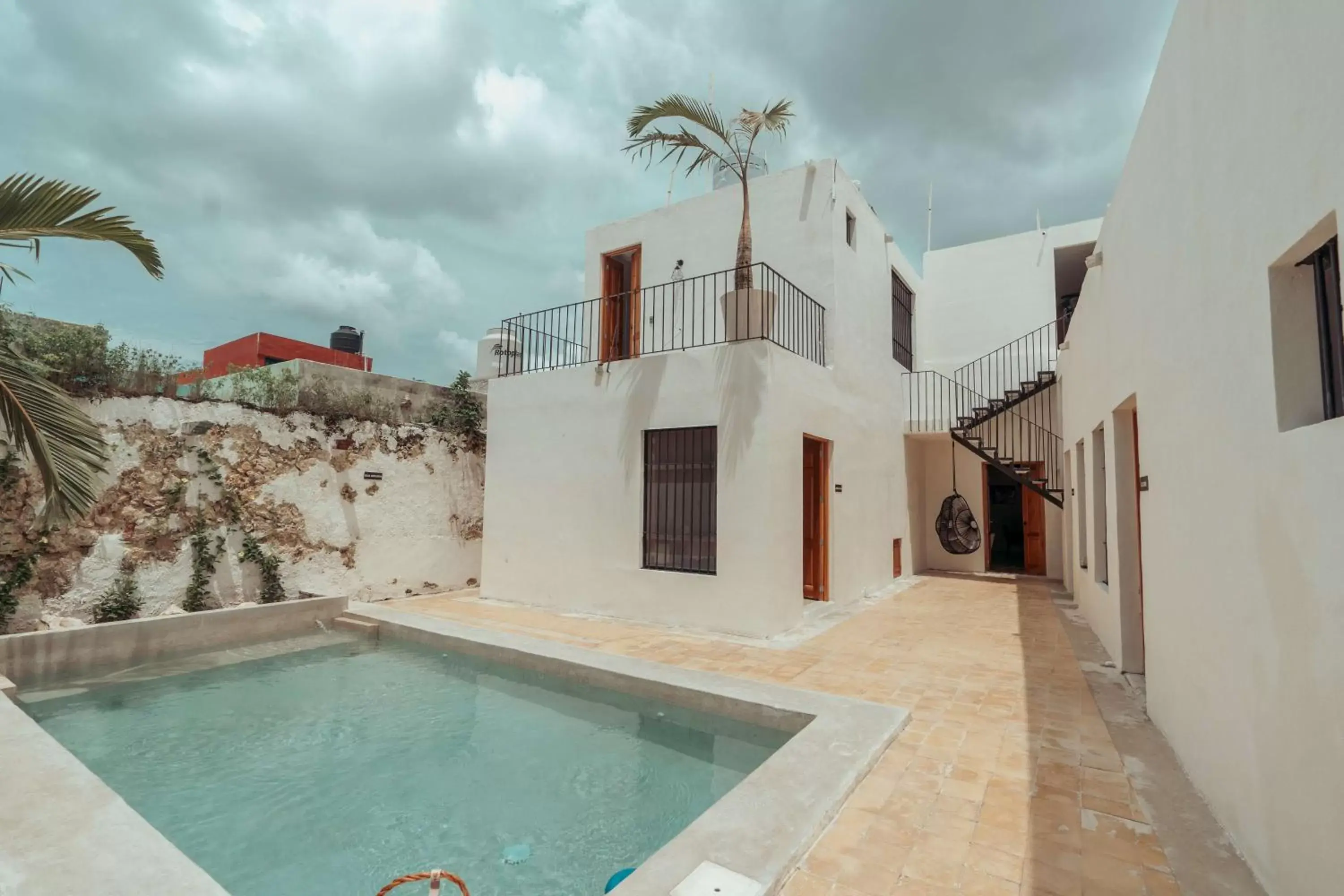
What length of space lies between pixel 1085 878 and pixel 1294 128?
8.92 feet

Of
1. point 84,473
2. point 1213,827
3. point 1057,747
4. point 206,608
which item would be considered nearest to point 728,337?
point 1057,747

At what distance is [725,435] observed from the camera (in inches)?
261

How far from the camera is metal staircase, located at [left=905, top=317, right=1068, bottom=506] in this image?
35.1 ft

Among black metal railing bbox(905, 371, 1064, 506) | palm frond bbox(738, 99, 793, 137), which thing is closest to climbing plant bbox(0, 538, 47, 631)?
palm frond bbox(738, 99, 793, 137)

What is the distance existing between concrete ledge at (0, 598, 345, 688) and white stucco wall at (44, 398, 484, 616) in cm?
55

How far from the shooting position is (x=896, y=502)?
10688 mm

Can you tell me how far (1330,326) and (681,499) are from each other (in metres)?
5.69

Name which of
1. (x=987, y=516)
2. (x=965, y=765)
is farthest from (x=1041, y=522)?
(x=965, y=765)

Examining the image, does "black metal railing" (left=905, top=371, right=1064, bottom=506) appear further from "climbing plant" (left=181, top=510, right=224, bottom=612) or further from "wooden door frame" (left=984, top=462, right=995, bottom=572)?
"climbing plant" (left=181, top=510, right=224, bottom=612)

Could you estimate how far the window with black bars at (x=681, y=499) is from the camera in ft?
22.8

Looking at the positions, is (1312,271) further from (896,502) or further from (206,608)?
(206,608)

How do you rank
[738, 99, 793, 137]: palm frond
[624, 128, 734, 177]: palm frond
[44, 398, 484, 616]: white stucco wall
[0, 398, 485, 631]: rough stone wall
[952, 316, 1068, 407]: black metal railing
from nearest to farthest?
1. [0, 398, 485, 631]: rough stone wall
2. [44, 398, 484, 616]: white stucco wall
3. [738, 99, 793, 137]: palm frond
4. [624, 128, 734, 177]: palm frond
5. [952, 316, 1068, 407]: black metal railing

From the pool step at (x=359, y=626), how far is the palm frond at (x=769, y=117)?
7.59 m

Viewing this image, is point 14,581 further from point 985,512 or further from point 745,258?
point 985,512
